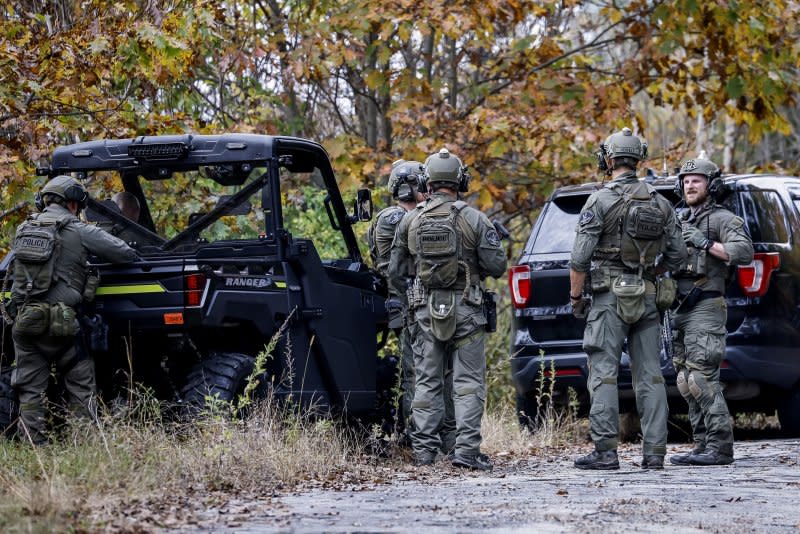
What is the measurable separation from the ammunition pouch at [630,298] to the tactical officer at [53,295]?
2.92m

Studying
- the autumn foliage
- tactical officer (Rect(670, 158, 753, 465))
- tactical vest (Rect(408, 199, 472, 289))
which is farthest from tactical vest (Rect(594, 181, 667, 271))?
the autumn foliage

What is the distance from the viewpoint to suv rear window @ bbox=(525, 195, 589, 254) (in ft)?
31.1

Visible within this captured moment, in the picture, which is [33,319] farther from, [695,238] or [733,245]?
[733,245]

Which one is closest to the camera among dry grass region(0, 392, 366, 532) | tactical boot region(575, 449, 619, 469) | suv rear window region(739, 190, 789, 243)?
dry grass region(0, 392, 366, 532)

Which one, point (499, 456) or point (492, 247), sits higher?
point (492, 247)

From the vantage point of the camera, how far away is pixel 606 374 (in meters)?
8.03

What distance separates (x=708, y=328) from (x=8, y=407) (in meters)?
4.39

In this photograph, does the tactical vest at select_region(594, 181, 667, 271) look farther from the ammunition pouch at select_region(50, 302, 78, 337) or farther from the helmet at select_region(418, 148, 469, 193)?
the ammunition pouch at select_region(50, 302, 78, 337)

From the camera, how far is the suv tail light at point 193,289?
25.2ft

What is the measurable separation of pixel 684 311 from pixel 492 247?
1.35 meters

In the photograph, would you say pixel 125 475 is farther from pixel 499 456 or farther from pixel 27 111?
pixel 27 111

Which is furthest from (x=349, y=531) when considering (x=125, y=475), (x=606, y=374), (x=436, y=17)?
(x=436, y=17)

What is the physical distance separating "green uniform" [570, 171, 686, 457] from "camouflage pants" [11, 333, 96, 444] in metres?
3.06

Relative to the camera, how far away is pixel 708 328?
330 inches
